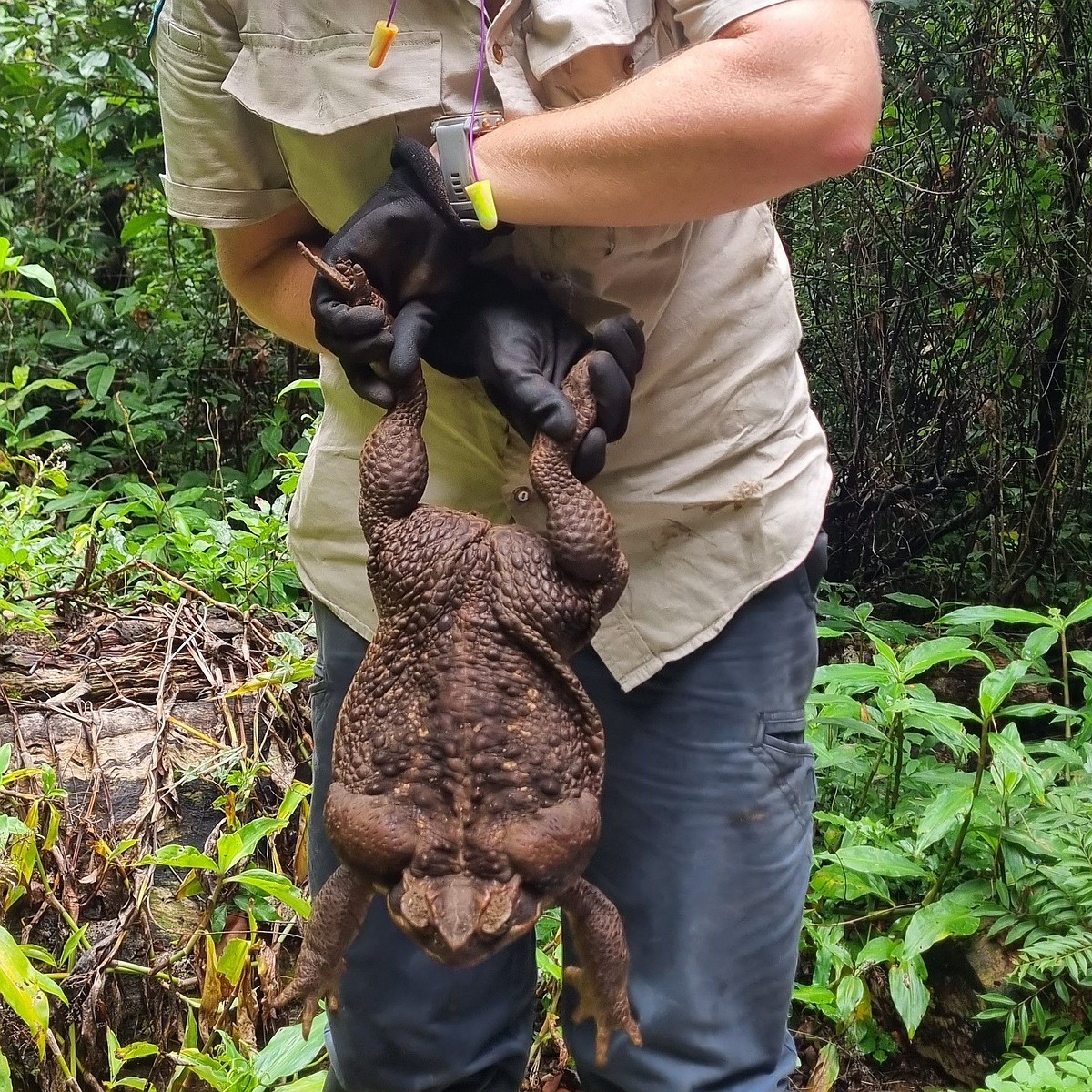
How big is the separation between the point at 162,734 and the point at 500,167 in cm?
214

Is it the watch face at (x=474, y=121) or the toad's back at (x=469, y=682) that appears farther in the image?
the watch face at (x=474, y=121)

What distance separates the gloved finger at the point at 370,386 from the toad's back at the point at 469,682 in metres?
0.16

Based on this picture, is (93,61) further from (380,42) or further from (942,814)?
(942,814)

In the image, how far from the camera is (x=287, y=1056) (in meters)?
2.03

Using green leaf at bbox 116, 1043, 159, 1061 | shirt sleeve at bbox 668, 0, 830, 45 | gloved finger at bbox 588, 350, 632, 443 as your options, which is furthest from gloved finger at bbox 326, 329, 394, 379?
green leaf at bbox 116, 1043, 159, 1061

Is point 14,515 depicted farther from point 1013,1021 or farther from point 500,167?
point 1013,1021

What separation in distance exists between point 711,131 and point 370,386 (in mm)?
499

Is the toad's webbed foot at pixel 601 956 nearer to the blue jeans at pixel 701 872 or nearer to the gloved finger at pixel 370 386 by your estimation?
the blue jeans at pixel 701 872

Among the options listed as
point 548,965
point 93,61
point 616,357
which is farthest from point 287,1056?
point 93,61

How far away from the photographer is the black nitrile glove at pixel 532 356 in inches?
49.2

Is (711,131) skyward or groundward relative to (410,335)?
skyward

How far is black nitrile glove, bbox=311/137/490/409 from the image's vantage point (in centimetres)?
124

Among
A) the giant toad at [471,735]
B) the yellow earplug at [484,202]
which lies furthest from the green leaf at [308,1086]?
the yellow earplug at [484,202]

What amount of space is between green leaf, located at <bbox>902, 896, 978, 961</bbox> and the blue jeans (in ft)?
2.91
